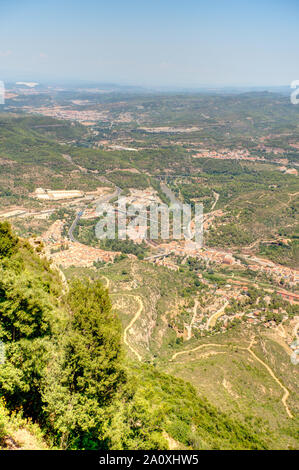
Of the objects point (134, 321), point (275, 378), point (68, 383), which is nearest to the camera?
point (68, 383)

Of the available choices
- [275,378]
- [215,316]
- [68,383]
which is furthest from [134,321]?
[68,383]

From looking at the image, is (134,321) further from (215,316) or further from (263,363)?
(215,316)

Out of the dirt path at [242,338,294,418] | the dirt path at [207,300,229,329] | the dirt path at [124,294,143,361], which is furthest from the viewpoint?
the dirt path at [207,300,229,329]

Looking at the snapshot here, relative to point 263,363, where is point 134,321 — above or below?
above

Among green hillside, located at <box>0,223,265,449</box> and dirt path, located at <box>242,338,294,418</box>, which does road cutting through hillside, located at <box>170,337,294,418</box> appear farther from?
green hillside, located at <box>0,223,265,449</box>

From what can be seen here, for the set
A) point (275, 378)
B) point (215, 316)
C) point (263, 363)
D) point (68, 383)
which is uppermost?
point (68, 383)

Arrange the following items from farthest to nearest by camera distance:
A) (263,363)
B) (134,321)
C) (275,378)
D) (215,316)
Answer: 1. (215,316)
2. (134,321)
3. (263,363)
4. (275,378)

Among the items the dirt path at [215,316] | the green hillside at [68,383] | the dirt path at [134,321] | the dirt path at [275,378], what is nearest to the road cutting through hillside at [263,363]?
the dirt path at [275,378]

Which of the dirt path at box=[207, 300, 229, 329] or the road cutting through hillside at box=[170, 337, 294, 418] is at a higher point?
the road cutting through hillside at box=[170, 337, 294, 418]

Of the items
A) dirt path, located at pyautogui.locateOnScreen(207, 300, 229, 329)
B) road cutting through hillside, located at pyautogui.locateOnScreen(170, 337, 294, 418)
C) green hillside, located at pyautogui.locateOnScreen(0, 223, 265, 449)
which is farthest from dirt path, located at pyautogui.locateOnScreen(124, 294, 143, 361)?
green hillside, located at pyautogui.locateOnScreen(0, 223, 265, 449)

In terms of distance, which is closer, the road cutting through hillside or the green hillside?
the green hillside

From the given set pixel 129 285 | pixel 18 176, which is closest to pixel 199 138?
pixel 18 176

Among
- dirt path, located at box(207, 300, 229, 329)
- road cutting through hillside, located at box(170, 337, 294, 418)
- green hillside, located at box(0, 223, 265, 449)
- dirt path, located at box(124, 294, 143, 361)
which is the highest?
green hillside, located at box(0, 223, 265, 449)
